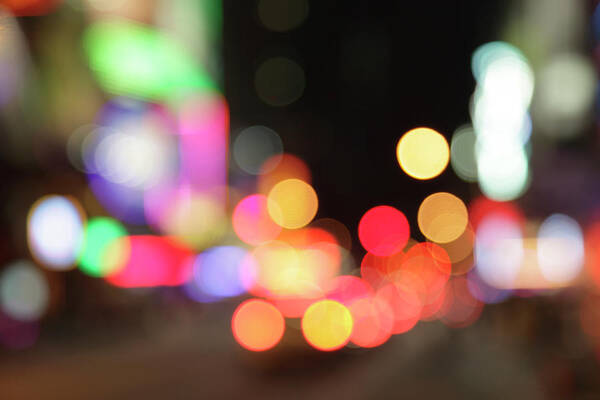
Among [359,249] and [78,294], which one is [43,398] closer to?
[359,249]

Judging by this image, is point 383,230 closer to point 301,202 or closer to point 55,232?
point 301,202

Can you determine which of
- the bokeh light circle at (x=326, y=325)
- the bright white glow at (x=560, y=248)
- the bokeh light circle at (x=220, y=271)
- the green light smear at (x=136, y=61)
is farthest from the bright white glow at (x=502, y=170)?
the bokeh light circle at (x=220, y=271)

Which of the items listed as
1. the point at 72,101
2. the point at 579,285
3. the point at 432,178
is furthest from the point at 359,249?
the point at 72,101

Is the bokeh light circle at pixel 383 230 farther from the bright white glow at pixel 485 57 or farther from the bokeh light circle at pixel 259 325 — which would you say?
the bokeh light circle at pixel 259 325

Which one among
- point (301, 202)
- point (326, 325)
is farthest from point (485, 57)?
point (326, 325)

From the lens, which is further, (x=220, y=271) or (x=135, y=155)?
(x=220, y=271)
